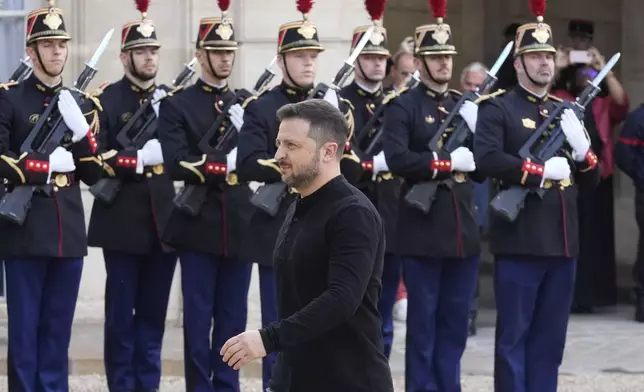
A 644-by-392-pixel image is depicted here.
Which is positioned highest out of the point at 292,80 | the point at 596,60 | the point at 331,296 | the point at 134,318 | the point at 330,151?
the point at 596,60

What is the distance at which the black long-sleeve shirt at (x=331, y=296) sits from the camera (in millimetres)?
5492

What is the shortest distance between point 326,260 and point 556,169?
299 cm

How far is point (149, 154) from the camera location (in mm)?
9336

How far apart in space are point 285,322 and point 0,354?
5365 mm

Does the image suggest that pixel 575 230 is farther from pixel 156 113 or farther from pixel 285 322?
pixel 285 322

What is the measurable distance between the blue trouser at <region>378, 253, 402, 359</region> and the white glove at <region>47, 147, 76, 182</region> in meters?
2.30

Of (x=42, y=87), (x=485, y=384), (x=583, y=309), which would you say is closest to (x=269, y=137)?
(x=42, y=87)

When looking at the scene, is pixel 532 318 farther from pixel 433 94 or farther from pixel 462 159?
pixel 433 94

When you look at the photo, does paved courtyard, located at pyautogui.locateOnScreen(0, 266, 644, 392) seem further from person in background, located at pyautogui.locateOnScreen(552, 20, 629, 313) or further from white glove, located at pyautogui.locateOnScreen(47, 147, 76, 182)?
white glove, located at pyautogui.locateOnScreen(47, 147, 76, 182)

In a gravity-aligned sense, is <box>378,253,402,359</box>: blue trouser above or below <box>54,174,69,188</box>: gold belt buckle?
below

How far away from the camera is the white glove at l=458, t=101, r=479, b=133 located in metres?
8.91

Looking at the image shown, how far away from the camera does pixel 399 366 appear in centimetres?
1040

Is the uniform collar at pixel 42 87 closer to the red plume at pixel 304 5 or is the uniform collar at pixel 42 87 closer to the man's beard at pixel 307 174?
the red plume at pixel 304 5

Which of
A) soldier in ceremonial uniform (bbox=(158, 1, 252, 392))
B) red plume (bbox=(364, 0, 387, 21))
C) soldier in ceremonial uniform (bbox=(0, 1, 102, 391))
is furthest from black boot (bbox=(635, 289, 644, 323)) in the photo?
soldier in ceremonial uniform (bbox=(0, 1, 102, 391))
